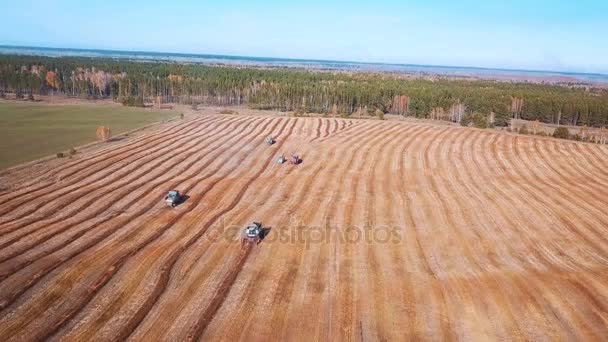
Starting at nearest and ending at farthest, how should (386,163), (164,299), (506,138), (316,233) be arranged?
(164,299) → (316,233) → (386,163) → (506,138)

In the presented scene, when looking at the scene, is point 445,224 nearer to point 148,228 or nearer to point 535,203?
point 535,203

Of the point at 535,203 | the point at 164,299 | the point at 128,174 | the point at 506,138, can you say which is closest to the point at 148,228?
the point at 164,299

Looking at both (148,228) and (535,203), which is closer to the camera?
(148,228)

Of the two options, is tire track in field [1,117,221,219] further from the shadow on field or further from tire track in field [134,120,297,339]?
the shadow on field

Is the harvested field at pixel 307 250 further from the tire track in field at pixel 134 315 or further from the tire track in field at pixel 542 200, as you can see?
the tire track in field at pixel 542 200

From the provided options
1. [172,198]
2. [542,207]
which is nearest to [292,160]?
[172,198]

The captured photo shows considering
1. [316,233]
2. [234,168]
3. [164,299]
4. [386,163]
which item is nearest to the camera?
[164,299]

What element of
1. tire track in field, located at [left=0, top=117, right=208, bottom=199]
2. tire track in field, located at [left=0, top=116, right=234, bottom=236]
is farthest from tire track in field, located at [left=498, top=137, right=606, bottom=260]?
tire track in field, located at [left=0, top=117, right=208, bottom=199]
